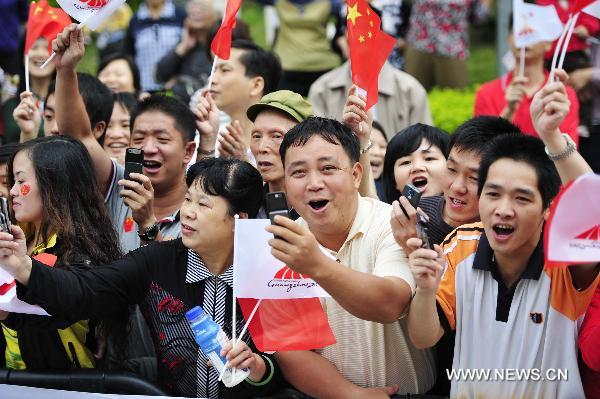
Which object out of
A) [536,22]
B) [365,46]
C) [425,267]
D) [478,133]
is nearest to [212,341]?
[425,267]

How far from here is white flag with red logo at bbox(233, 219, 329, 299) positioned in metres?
3.93

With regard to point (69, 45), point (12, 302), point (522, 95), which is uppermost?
point (69, 45)

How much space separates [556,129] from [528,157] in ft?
0.81

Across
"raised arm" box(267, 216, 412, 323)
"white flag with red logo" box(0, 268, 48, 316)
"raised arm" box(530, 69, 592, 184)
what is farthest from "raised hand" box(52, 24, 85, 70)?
"raised arm" box(530, 69, 592, 184)

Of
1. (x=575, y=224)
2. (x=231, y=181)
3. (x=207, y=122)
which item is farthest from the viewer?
(x=207, y=122)

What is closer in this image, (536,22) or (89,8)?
(89,8)

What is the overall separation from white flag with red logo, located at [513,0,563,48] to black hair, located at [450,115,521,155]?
170cm

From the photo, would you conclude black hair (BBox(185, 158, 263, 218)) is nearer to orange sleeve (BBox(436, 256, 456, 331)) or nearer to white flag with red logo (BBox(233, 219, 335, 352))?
white flag with red logo (BBox(233, 219, 335, 352))

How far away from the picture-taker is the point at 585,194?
11.5 ft

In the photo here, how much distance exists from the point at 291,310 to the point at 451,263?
0.66 meters

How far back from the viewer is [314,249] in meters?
3.54

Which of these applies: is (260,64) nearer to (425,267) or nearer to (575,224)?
(425,267)

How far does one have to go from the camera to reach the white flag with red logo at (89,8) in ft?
16.4

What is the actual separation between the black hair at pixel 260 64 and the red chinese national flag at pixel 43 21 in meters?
Answer: 1.22
